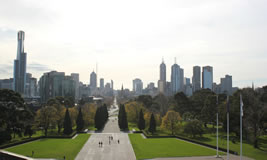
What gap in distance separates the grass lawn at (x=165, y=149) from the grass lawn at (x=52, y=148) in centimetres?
1064

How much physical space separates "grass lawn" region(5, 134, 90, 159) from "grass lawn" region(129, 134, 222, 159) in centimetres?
1064

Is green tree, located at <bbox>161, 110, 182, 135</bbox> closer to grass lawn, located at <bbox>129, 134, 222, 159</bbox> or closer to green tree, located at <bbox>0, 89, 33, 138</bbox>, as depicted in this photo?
grass lawn, located at <bbox>129, 134, 222, 159</bbox>

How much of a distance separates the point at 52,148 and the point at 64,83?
130 metres

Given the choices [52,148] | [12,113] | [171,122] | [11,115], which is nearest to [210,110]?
[171,122]

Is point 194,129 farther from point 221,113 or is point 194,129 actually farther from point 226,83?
point 226,83

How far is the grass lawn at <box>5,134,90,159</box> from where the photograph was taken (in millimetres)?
35625

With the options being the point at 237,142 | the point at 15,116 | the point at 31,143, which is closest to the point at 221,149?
the point at 237,142

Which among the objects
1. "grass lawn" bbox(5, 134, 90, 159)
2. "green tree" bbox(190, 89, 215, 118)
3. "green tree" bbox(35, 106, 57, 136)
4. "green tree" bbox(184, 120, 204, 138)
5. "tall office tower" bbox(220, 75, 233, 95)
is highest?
"tall office tower" bbox(220, 75, 233, 95)

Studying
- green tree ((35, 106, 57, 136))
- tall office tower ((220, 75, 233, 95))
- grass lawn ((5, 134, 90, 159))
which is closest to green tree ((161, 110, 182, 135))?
grass lawn ((5, 134, 90, 159))

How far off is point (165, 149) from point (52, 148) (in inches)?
791

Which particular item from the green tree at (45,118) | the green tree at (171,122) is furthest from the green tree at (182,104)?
the green tree at (45,118)

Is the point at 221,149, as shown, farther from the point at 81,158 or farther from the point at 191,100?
the point at 191,100

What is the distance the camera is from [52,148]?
131ft

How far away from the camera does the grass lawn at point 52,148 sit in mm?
35625
